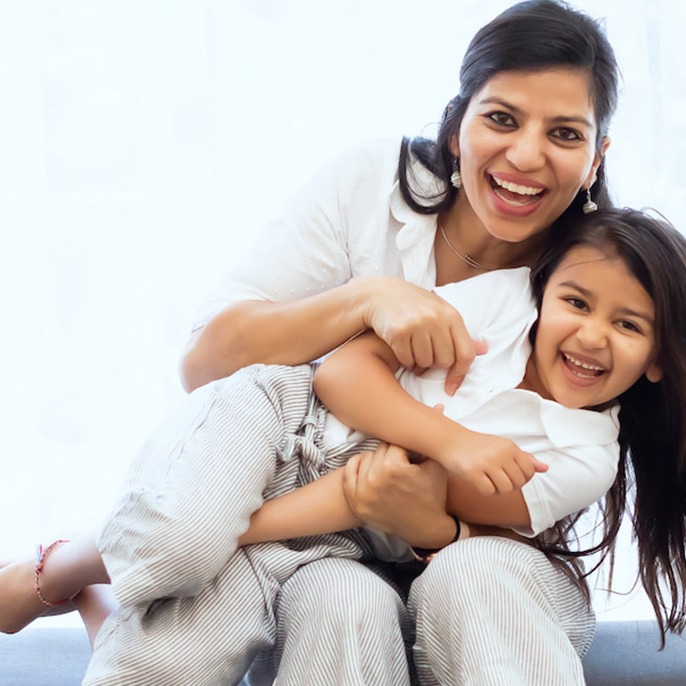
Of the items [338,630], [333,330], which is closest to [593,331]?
[333,330]

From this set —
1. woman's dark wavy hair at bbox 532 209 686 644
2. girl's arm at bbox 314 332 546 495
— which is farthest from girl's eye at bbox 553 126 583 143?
girl's arm at bbox 314 332 546 495

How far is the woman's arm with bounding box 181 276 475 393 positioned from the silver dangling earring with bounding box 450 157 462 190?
0.19 metres

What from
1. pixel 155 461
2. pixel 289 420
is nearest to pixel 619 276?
pixel 289 420

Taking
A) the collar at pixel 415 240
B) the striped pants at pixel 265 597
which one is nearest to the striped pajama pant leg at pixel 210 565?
the striped pants at pixel 265 597

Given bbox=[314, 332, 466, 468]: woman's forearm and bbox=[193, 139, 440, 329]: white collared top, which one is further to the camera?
bbox=[193, 139, 440, 329]: white collared top

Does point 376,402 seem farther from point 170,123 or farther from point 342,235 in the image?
point 170,123

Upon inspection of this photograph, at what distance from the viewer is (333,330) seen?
63.0 inches

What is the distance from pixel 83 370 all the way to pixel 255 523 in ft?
3.26

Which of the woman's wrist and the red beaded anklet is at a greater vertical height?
the woman's wrist

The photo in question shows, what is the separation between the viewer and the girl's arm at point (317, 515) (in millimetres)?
1474

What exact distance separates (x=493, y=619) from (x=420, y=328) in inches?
15.3

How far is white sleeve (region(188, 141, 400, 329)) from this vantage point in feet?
A: 5.67

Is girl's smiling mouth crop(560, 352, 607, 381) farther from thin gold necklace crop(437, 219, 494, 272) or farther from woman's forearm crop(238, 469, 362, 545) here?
woman's forearm crop(238, 469, 362, 545)

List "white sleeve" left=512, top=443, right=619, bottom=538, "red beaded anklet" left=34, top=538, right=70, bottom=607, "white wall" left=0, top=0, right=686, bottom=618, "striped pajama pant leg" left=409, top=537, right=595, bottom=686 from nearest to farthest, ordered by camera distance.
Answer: "striped pajama pant leg" left=409, top=537, right=595, bottom=686, "white sleeve" left=512, top=443, right=619, bottom=538, "red beaded anklet" left=34, top=538, right=70, bottom=607, "white wall" left=0, top=0, right=686, bottom=618
